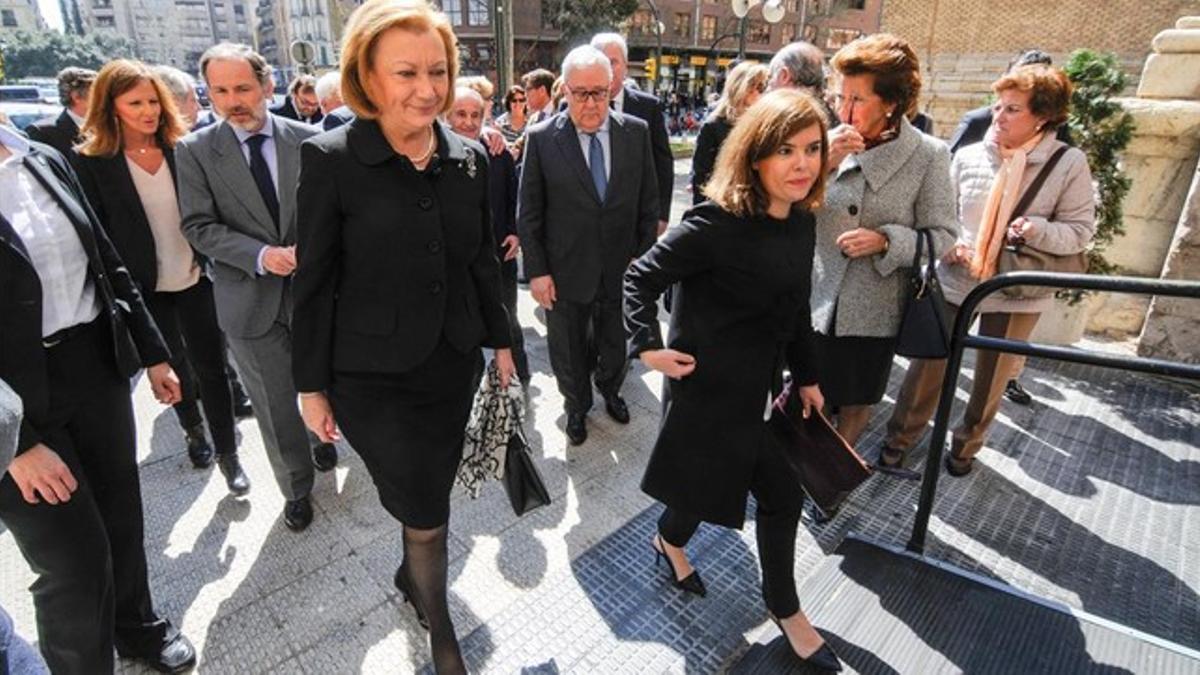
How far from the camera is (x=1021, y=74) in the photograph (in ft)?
9.98

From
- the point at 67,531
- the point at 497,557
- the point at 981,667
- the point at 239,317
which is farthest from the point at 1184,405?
the point at 67,531

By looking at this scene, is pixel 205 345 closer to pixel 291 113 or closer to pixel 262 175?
pixel 262 175

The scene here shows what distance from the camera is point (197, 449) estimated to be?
142 inches

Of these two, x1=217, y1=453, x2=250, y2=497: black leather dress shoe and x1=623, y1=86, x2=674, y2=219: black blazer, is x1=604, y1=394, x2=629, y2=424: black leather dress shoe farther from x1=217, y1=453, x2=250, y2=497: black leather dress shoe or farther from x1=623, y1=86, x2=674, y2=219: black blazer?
x1=217, y1=453, x2=250, y2=497: black leather dress shoe

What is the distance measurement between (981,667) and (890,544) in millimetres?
720

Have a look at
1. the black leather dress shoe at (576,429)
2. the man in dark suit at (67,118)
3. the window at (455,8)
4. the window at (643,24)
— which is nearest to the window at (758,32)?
the window at (643,24)

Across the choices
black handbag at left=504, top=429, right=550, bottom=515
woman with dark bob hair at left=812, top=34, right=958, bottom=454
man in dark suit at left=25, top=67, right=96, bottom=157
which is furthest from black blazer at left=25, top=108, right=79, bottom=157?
woman with dark bob hair at left=812, top=34, right=958, bottom=454

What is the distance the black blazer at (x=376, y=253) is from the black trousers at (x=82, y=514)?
0.62 meters

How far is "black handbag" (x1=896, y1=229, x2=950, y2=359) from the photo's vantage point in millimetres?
2613

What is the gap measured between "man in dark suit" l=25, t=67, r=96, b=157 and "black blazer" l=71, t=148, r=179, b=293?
5.56 feet

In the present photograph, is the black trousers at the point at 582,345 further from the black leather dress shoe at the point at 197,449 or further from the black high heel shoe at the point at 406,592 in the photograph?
the black leather dress shoe at the point at 197,449

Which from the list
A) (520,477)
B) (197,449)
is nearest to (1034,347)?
(520,477)

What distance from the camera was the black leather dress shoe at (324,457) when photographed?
3.56 meters

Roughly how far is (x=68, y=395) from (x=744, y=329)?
6.69 feet
